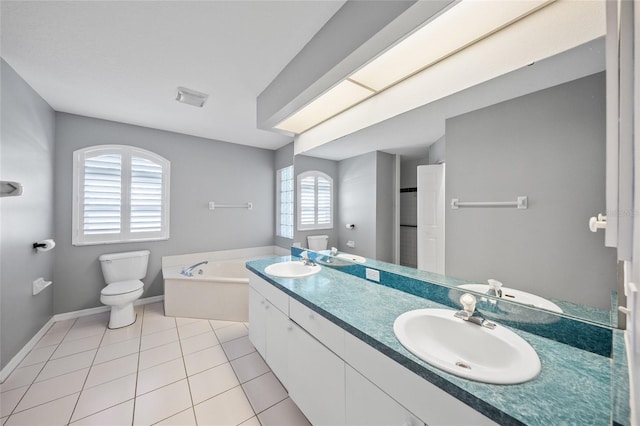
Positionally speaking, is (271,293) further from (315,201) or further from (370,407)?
(370,407)

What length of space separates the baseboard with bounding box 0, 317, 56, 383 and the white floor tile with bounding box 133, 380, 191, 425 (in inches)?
45.8

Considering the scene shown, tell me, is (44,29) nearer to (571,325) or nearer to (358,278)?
(358,278)

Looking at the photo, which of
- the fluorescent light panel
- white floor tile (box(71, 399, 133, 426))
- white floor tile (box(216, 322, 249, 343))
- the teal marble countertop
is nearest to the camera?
the teal marble countertop

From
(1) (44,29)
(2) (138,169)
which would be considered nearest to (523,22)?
(1) (44,29)

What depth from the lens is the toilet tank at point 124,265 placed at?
8.93 feet

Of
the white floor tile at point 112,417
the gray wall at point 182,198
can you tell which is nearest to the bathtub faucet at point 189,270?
the gray wall at point 182,198

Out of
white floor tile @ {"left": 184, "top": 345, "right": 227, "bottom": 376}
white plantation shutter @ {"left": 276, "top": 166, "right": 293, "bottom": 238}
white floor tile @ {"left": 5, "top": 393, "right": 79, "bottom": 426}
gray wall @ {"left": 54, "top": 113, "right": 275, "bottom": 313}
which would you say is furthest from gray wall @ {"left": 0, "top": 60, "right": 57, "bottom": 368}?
white plantation shutter @ {"left": 276, "top": 166, "right": 293, "bottom": 238}

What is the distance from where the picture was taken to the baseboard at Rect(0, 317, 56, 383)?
5.74ft

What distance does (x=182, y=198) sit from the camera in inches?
130

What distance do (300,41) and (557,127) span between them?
1484 millimetres

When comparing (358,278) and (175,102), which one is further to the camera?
(175,102)

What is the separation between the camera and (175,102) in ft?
7.81

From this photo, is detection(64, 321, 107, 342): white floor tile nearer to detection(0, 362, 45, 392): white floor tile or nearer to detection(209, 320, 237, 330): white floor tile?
detection(0, 362, 45, 392): white floor tile

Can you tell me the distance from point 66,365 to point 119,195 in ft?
6.04
